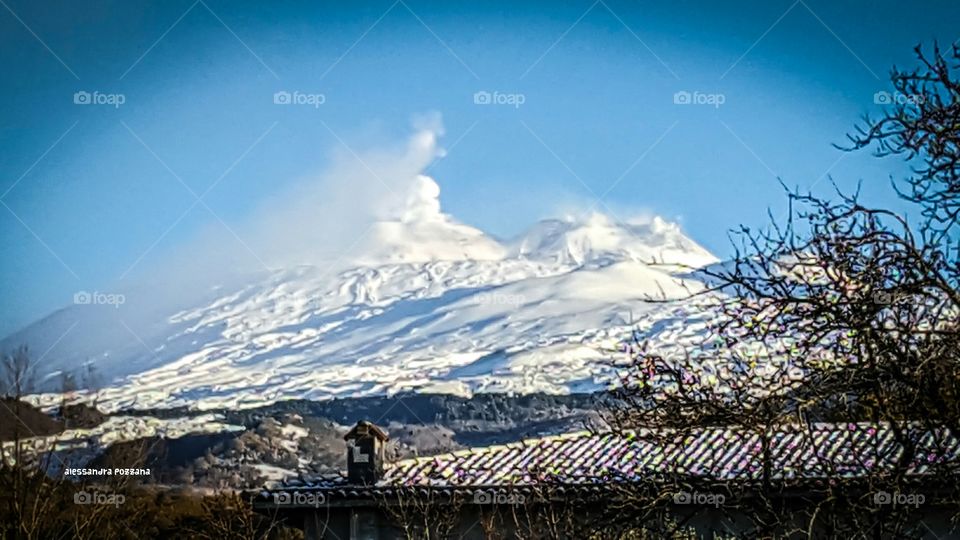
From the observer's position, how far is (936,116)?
240 inches

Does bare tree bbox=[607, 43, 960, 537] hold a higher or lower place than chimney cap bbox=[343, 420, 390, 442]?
lower

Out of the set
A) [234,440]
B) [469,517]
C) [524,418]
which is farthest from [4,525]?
[234,440]

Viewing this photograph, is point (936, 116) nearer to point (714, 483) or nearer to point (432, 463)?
point (714, 483)

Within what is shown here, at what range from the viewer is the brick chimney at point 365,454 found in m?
23.9

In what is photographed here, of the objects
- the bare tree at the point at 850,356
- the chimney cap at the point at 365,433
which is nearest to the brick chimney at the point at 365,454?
the chimney cap at the point at 365,433

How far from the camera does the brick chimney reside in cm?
2386

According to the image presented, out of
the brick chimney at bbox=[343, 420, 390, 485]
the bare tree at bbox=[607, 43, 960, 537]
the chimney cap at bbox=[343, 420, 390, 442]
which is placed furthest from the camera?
the chimney cap at bbox=[343, 420, 390, 442]

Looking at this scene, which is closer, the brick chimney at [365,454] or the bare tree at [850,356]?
the bare tree at [850,356]

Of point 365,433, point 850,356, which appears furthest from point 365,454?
point 850,356

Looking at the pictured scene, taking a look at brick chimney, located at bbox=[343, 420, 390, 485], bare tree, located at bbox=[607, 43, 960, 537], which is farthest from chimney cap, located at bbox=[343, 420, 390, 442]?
bare tree, located at bbox=[607, 43, 960, 537]

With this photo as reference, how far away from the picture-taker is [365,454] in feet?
80.7

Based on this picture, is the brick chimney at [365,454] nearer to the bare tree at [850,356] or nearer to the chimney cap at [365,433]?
the chimney cap at [365,433]

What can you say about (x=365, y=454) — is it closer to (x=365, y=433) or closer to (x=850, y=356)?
(x=365, y=433)

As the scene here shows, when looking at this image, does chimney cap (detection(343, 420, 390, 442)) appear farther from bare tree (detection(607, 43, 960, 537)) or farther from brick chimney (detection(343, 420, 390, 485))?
bare tree (detection(607, 43, 960, 537))
